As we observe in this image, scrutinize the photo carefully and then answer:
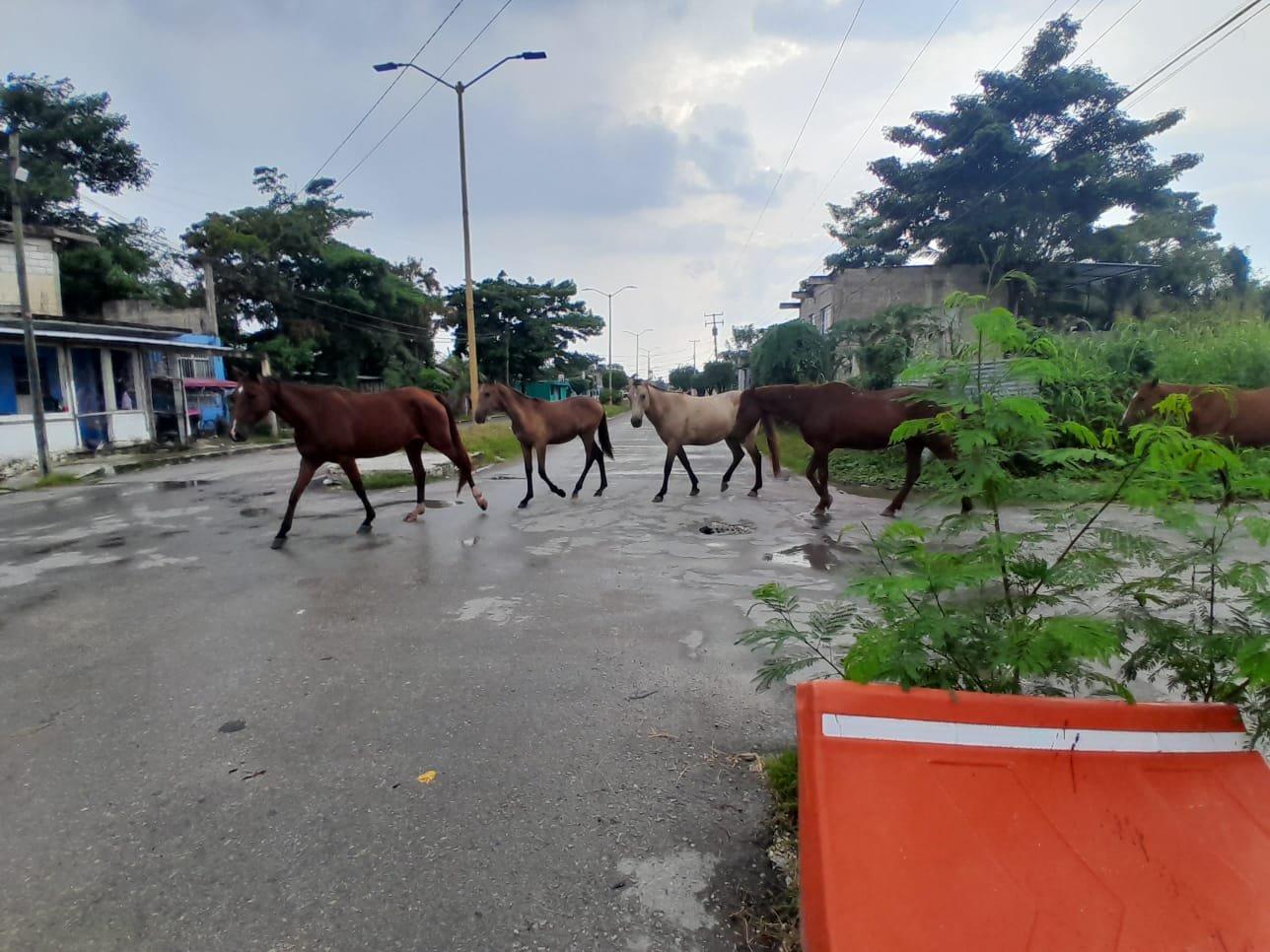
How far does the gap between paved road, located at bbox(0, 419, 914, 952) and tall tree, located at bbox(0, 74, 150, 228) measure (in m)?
25.2

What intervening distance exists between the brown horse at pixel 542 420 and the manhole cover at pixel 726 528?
8.23 ft

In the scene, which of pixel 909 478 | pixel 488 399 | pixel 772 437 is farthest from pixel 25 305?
pixel 909 478

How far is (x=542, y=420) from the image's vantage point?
385 inches

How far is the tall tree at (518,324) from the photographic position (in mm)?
42250

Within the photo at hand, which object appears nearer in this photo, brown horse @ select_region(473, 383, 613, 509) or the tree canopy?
brown horse @ select_region(473, 383, 613, 509)

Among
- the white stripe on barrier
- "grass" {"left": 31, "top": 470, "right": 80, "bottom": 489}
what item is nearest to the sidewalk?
"grass" {"left": 31, "top": 470, "right": 80, "bottom": 489}

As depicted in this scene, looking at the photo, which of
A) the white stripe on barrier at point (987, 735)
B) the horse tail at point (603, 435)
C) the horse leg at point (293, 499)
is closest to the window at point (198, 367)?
the horse tail at point (603, 435)

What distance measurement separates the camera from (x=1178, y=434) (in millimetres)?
1965

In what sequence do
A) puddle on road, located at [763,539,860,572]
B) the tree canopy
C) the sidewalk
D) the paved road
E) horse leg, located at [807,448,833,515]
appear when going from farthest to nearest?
the tree canopy < the sidewalk < horse leg, located at [807,448,833,515] < puddle on road, located at [763,539,860,572] < the paved road

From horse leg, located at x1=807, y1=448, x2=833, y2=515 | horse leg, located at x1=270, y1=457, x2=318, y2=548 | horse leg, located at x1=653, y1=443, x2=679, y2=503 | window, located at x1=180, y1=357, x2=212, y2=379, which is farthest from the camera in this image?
window, located at x1=180, y1=357, x2=212, y2=379

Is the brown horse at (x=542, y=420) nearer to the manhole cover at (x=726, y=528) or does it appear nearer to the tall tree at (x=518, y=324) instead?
the manhole cover at (x=726, y=528)

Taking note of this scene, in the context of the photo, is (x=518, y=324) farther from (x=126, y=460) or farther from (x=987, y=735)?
(x=987, y=735)

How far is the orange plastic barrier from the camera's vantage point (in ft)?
5.09

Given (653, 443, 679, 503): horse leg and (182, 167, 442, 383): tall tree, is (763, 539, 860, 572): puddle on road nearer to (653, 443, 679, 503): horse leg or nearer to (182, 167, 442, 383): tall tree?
(653, 443, 679, 503): horse leg
